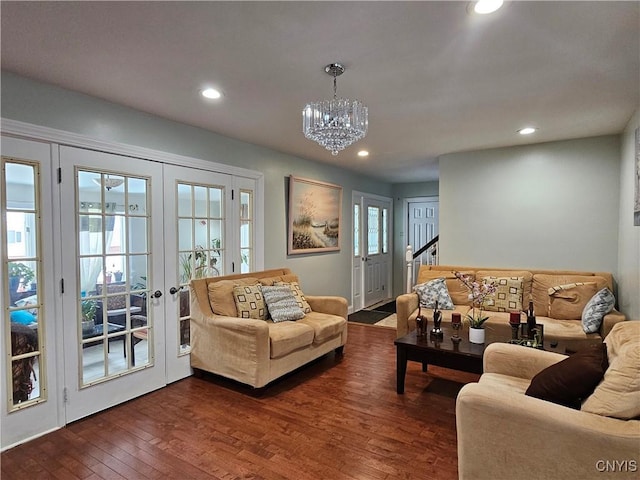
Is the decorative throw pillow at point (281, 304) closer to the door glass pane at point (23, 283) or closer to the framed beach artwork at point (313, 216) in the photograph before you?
the framed beach artwork at point (313, 216)

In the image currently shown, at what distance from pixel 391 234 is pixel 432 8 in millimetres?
5842

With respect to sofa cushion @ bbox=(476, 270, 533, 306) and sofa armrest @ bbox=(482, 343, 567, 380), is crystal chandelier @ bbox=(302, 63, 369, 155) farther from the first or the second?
sofa cushion @ bbox=(476, 270, 533, 306)

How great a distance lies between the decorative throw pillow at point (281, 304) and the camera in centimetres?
346

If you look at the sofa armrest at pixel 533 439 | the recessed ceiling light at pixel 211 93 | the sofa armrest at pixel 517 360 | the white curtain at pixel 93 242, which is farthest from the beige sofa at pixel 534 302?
the white curtain at pixel 93 242

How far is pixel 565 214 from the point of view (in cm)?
402

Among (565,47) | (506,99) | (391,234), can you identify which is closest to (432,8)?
(565,47)

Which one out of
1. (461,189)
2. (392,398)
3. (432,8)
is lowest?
(392,398)

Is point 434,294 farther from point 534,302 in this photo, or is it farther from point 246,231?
point 246,231

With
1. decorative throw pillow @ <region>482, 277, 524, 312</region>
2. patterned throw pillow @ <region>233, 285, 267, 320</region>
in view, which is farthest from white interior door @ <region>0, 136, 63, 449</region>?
decorative throw pillow @ <region>482, 277, 524, 312</region>

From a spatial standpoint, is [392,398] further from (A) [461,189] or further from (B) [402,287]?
(B) [402,287]

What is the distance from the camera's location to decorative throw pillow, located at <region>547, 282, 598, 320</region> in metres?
3.49

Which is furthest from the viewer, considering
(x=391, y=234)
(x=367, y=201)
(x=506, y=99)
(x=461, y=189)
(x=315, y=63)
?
(x=391, y=234)

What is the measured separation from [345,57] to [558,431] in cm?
206

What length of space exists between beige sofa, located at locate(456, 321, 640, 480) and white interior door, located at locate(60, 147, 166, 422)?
255cm
